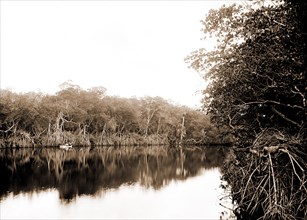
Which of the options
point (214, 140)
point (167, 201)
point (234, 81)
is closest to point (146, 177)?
point (167, 201)

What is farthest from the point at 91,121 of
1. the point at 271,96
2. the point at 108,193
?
the point at 271,96

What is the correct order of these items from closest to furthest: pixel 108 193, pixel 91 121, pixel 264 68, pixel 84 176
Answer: pixel 264 68 → pixel 108 193 → pixel 84 176 → pixel 91 121

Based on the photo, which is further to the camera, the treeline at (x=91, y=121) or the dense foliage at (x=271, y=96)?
the treeline at (x=91, y=121)

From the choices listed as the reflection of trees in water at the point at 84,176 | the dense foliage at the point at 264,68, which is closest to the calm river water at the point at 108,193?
the reflection of trees in water at the point at 84,176

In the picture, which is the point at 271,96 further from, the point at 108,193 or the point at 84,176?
the point at 84,176

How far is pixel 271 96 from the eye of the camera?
11773mm

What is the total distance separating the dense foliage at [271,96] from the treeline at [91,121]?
44363mm

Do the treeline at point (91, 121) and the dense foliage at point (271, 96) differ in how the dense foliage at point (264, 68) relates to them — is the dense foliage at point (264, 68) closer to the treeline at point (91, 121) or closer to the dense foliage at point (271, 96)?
the dense foliage at point (271, 96)

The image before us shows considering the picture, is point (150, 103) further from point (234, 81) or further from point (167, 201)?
point (234, 81)

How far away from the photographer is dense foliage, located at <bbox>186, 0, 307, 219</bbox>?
375 inches

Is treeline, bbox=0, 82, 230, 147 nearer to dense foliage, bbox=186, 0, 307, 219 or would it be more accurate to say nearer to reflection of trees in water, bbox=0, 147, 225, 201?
reflection of trees in water, bbox=0, 147, 225, 201

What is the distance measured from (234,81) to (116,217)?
398 inches

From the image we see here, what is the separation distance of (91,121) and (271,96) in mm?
64398

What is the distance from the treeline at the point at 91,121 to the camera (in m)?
61.8
